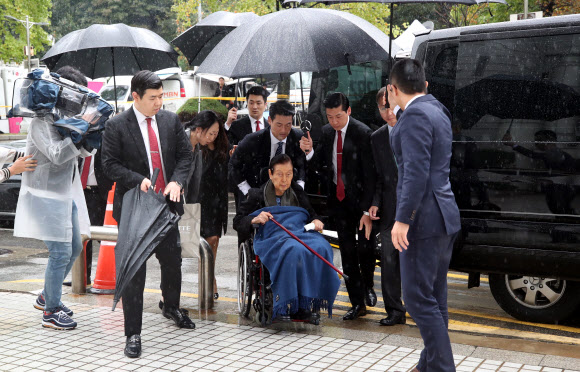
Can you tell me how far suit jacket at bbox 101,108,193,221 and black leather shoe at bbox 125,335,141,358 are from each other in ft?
3.02

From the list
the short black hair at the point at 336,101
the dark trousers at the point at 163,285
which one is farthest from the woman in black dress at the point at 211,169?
the short black hair at the point at 336,101

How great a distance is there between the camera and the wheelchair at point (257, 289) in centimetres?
598

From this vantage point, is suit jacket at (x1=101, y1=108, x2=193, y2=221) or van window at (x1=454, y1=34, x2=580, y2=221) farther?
van window at (x1=454, y1=34, x2=580, y2=221)

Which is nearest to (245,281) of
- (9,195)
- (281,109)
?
(281,109)

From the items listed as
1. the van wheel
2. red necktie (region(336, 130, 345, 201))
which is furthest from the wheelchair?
the van wheel

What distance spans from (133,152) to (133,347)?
1388 millimetres

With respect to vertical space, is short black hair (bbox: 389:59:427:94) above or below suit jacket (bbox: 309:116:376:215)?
above

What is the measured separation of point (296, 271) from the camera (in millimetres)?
5762

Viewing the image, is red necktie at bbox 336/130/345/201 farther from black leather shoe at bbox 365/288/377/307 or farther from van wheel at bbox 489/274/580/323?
van wheel at bbox 489/274/580/323

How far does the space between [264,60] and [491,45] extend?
1829 millimetres

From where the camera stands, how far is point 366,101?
9.16 meters

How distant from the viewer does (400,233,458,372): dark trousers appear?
4344mm

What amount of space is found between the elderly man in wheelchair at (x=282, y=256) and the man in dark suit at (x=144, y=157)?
0.63 meters

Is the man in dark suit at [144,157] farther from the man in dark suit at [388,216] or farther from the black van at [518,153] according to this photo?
the black van at [518,153]
